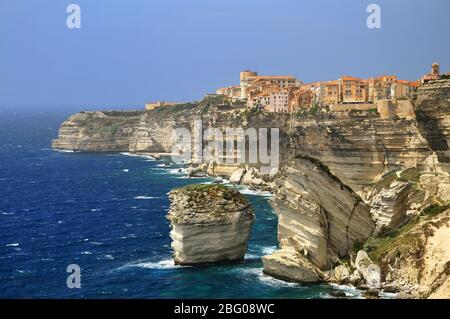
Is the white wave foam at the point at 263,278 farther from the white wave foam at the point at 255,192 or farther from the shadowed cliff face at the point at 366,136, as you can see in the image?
the white wave foam at the point at 255,192

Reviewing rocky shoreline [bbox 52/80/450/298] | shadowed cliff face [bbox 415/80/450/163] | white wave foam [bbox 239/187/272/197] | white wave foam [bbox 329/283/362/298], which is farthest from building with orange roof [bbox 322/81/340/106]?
white wave foam [bbox 329/283/362/298]

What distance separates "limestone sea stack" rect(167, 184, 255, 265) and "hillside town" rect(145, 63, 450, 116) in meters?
25.5

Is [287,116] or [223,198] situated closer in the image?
[223,198]

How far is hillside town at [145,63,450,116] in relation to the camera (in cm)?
7228

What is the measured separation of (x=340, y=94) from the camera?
87.7 metres

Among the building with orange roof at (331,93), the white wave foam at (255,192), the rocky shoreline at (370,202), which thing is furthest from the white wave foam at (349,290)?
the building with orange roof at (331,93)

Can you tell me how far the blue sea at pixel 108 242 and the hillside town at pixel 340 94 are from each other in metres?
15.7

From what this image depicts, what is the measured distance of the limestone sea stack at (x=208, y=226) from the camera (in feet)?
163

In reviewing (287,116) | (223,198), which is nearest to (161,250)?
(223,198)

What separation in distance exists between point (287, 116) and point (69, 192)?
32955mm

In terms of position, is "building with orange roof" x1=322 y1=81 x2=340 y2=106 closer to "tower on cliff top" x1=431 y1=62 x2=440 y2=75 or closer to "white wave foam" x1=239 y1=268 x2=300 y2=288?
"tower on cliff top" x1=431 y1=62 x2=440 y2=75

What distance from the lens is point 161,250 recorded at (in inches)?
2197

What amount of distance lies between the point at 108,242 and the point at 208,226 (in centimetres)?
1351
